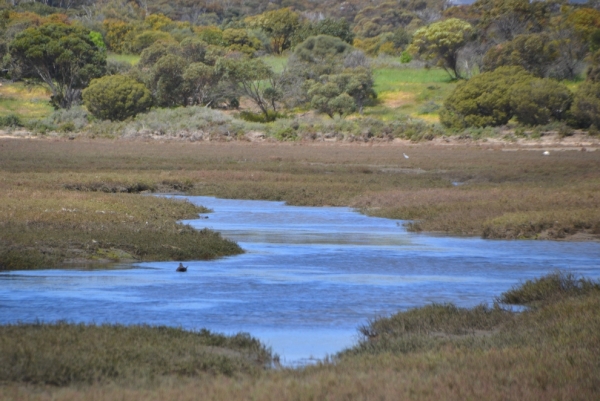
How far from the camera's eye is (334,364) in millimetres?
9742

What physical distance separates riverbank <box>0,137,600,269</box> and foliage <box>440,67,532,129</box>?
441 cm

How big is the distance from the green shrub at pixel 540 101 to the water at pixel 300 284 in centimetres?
4987

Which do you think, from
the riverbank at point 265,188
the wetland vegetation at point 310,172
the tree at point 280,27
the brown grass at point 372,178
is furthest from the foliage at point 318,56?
the brown grass at point 372,178

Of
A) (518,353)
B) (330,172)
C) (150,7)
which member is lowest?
(330,172)

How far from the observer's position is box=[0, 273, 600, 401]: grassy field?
8180 mm

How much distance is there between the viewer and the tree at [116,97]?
80.4 metres

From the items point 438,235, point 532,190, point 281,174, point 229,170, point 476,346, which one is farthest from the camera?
point 229,170

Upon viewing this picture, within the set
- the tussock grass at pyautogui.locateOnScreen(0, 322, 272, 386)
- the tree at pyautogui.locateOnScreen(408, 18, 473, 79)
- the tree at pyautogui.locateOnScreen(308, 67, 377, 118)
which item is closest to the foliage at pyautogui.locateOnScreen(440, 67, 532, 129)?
the tree at pyautogui.locateOnScreen(308, 67, 377, 118)

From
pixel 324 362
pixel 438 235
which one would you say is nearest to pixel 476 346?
pixel 324 362

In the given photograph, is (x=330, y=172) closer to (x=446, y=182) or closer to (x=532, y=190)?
(x=446, y=182)

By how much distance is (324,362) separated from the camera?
32.8 ft

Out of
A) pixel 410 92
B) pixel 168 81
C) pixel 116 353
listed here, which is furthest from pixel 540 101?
pixel 116 353

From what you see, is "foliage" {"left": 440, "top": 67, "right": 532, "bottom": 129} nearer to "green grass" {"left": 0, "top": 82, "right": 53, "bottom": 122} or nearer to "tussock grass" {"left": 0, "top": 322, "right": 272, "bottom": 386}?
"green grass" {"left": 0, "top": 82, "right": 53, "bottom": 122}

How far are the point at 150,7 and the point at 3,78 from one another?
219ft
